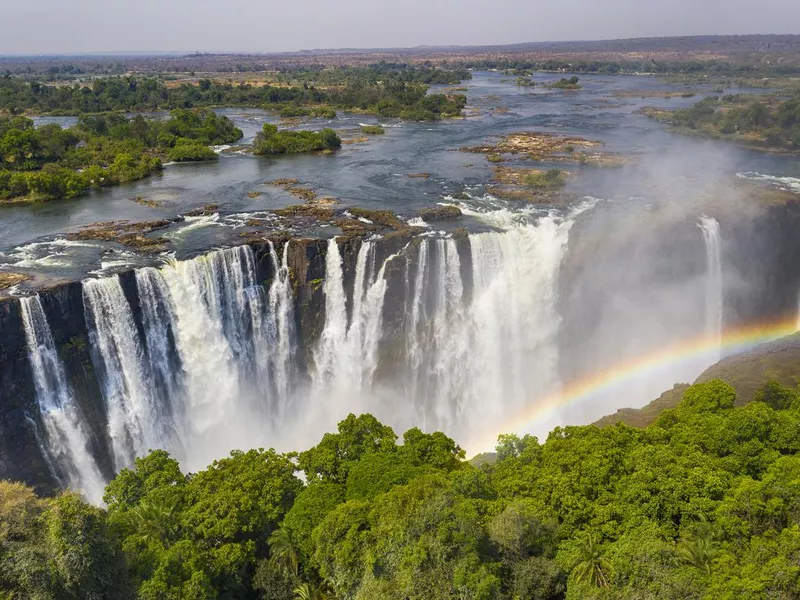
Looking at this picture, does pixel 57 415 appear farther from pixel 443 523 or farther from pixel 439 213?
pixel 439 213

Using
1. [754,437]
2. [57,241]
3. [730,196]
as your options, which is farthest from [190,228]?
[730,196]

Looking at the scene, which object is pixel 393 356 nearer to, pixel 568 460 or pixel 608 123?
pixel 568 460

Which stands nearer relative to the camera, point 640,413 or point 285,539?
point 285,539

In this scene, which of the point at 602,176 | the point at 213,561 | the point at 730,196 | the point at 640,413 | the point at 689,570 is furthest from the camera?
the point at 602,176

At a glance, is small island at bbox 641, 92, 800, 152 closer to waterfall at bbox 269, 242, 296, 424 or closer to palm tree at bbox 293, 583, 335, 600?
waterfall at bbox 269, 242, 296, 424

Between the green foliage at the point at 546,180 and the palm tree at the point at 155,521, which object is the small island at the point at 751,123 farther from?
the palm tree at the point at 155,521

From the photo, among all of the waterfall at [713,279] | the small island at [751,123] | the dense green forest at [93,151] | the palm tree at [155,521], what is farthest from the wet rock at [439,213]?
the small island at [751,123]

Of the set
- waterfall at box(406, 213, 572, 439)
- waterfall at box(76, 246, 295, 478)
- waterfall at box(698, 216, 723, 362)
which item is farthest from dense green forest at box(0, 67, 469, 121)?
waterfall at box(76, 246, 295, 478)
